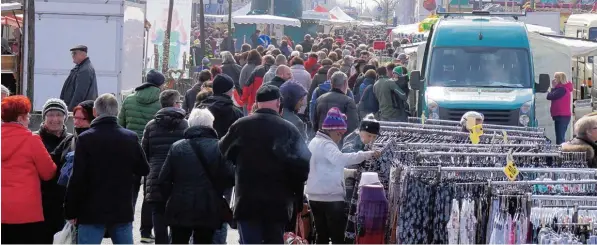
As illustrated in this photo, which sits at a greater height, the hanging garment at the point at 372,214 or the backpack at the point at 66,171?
the backpack at the point at 66,171

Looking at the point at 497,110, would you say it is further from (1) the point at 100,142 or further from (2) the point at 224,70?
(1) the point at 100,142

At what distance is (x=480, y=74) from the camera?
18172mm

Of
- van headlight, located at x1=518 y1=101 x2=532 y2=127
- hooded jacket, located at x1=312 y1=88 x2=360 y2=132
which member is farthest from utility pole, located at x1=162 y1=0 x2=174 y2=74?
hooded jacket, located at x1=312 y1=88 x2=360 y2=132

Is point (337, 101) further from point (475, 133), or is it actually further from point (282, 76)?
point (475, 133)

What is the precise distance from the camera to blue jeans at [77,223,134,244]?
895cm

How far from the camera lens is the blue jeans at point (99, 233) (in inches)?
352

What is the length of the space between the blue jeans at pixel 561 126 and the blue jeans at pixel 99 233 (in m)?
13.2

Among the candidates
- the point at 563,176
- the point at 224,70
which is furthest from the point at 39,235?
the point at 224,70

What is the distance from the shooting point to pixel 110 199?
8.87 meters

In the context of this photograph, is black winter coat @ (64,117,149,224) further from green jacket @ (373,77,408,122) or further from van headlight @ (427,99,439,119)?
green jacket @ (373,77,408,122)

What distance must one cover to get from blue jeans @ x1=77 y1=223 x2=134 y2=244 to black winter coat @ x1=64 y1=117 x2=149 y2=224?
79mm

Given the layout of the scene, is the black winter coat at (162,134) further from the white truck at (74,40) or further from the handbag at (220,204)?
the white truck at (74,40)

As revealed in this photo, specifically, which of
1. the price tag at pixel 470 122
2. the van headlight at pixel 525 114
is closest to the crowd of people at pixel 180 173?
the price tag at pixel 470 122

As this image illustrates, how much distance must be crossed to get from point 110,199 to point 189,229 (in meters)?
0.64
